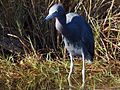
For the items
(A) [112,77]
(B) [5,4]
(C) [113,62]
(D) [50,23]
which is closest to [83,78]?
(A) [112,77]

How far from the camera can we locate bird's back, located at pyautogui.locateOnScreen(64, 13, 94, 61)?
4852 mm

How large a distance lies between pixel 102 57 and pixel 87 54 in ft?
1.46

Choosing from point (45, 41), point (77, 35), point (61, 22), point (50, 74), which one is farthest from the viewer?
point (45, 41)

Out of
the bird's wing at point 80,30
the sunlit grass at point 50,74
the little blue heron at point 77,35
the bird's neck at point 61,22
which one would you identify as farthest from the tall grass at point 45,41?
the bird's neck at point 61,22

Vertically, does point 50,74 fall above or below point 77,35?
below

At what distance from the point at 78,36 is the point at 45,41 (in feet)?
3.00

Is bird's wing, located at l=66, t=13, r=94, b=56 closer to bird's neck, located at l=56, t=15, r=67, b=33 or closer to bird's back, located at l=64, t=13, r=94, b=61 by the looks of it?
bird's back, located at l=64, t=13, r=94, b=61

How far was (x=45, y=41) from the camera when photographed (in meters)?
5.70

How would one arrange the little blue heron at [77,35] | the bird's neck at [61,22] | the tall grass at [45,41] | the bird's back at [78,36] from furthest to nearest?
the tall grass at [45,41] → the bird's back at [78,36] → the little blue heron at [77,35] → the bird's neck at [61,22]

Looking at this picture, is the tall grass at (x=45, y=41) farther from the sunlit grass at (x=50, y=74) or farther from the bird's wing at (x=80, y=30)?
the bird's wing at (x=80, y=30)

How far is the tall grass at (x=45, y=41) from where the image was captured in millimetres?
5121

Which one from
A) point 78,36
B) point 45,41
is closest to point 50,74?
point 78,36

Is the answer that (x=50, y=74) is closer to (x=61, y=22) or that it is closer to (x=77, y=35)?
(x=77, y=35)

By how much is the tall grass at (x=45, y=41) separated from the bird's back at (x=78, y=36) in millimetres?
319
